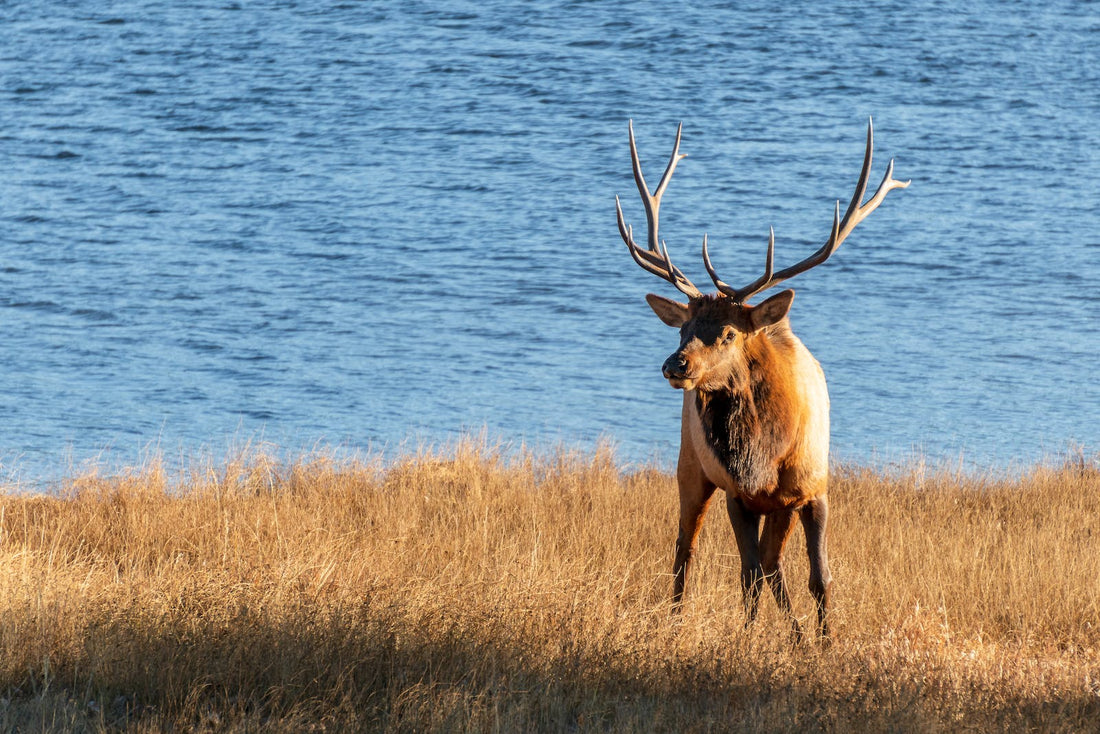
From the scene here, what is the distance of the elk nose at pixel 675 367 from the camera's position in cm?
557

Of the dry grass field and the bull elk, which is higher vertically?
the bull elk

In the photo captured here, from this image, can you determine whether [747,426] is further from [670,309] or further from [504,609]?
[504,609]

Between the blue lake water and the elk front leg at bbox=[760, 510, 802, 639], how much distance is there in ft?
14.7

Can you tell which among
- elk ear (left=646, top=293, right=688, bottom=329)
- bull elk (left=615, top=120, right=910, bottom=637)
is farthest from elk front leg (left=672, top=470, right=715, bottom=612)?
elk ear (left=646, top=293, right=688, bottom=329)

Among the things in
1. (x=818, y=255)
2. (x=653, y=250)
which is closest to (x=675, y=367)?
(x=818, y=255)

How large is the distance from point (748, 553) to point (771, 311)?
1163 millimetres

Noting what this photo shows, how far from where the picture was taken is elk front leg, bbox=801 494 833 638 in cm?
626

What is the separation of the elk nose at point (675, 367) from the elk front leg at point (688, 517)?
3.88 ft

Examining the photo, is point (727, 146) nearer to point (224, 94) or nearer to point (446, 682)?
point (224, 94)

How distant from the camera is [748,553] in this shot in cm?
635

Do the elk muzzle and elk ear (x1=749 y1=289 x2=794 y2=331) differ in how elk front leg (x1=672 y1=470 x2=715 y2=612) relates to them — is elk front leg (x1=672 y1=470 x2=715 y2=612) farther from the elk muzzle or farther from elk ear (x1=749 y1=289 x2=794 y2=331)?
the elk muzzle

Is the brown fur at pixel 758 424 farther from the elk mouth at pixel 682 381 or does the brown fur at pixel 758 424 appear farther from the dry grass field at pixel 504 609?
the dry grass field at pixel 504 609

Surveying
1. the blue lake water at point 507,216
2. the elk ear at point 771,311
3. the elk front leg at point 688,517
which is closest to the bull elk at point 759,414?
the elk ear at point 771,311

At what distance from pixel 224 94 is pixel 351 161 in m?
A: 4.44
